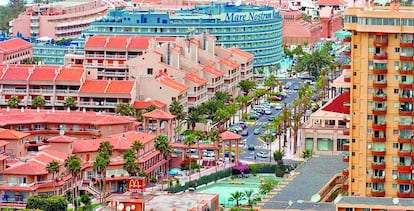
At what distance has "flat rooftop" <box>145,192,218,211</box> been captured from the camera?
76.9m

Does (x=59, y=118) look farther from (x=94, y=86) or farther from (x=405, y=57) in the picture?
(x=405, y=57)

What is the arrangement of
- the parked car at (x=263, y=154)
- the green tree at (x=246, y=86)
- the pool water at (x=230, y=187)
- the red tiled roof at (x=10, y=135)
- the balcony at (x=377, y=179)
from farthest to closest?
the green tree at (x=246, y=86), the parked car at (x=263, y=154), the red tiled roof at (x=10, y=135), the pool water at (x=230, y=187), the balcony at (x=377, y=179)

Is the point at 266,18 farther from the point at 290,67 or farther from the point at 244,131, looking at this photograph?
the point at 244,131

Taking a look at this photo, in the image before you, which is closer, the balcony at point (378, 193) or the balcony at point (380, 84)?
the balcony at point (378, 193)

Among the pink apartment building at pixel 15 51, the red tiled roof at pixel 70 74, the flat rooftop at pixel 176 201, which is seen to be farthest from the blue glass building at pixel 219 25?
the flat rooftop at pixel 176 201

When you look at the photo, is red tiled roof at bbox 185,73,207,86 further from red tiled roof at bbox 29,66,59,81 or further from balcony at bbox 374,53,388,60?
balcony at bbox 374,53,388,60

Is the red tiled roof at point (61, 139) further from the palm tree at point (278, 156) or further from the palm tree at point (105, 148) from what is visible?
the palm tree at point (278, 156)

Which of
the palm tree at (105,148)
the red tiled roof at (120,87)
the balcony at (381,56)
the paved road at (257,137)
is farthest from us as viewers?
the red tiled roof at (120,87)

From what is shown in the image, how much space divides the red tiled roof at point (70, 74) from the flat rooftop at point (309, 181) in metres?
36.8

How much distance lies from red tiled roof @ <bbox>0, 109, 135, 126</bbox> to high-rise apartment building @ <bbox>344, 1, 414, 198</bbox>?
126 ft

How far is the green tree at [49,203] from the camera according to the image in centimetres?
8744

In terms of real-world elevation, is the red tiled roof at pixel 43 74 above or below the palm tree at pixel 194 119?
above

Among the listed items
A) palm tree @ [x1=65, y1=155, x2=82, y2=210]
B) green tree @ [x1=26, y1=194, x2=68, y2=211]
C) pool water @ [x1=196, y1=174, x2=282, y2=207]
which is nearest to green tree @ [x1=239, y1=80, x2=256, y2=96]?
pool water @ [x1=196, y1=174, x2=282, y2=207]

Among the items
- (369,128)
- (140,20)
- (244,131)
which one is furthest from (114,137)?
(140,20)
